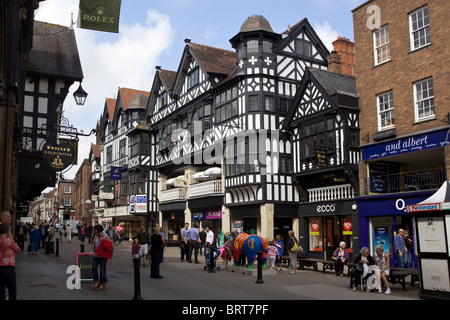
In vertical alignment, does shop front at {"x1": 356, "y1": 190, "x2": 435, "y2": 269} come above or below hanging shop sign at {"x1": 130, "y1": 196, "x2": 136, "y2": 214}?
below

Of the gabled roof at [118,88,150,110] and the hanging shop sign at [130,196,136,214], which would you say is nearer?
the hanging shop sign at [130,196,136,214]

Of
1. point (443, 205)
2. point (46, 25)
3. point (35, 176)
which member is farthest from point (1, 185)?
point (46, 25)

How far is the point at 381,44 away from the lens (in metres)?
21.5

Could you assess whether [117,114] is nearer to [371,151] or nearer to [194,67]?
[194,67]

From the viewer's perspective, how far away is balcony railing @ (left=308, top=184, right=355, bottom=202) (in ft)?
75.5

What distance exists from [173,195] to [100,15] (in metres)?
25.7

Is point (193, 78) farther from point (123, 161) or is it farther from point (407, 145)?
point (407, 145)

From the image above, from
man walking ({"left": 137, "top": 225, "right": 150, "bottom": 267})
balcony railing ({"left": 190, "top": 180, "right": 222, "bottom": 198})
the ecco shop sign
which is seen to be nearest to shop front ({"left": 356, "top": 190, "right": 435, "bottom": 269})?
the ecco shop sign

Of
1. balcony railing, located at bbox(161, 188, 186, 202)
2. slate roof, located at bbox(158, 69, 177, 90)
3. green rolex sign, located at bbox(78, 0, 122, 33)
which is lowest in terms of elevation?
balcony railing, located at bbox(161, 188, 186, 202)

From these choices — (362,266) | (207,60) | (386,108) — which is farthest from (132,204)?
(362,266)

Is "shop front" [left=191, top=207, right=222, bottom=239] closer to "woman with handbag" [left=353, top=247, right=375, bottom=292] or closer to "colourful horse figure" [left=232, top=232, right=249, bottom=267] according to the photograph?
"colourful horse figure" [left=232, top=232, right=249, bottom=267]

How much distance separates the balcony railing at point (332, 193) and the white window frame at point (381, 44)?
247 inches

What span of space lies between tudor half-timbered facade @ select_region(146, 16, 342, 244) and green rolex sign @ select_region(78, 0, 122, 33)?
15.3 meters

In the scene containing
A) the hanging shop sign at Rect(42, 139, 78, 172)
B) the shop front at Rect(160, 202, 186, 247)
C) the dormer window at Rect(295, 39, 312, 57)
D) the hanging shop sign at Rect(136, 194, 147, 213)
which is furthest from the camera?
the hanging shop sign at Rect(136, 194, 147, 213)
